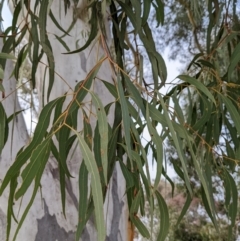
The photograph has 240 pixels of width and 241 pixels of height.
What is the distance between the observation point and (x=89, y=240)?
1367 millimetres

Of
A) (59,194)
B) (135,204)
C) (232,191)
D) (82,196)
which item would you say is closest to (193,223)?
(59,194)

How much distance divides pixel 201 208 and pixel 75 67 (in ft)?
11.0

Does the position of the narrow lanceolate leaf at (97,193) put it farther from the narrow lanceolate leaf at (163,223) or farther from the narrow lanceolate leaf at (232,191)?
the narrow lanceolate leaf at (232,191)

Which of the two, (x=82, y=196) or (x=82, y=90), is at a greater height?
(x=82, y=90)

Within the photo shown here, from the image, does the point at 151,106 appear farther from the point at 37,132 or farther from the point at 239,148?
the point at 239,148

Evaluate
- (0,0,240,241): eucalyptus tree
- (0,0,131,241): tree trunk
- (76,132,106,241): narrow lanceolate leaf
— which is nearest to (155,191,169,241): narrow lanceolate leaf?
(0,0,240,241): eucalyptus tree

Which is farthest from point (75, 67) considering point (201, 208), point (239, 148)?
point (201, 208)

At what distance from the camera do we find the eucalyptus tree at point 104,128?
688 millimetres

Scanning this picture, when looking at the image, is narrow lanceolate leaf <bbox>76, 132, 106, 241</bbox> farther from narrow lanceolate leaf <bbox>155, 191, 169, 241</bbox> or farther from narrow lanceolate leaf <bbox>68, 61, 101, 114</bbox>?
narrow lanceolate leaf <bbox>155, 191, 169, 241</bbox>

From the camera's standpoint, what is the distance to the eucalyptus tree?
69 centimetres

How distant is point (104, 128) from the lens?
64 cm

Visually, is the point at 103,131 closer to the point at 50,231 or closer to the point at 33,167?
the point at 33,167

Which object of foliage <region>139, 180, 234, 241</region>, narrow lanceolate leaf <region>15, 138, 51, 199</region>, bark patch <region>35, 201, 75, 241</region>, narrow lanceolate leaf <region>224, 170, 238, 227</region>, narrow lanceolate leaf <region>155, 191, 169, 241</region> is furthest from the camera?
foliage <region>139, 180, 234, 241</region>

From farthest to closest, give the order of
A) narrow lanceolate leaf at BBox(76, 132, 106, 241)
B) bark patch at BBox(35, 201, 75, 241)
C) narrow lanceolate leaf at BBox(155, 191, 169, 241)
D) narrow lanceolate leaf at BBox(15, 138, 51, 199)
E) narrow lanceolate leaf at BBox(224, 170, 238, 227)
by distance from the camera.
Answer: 1. bark patch at BBox(35, 201, 75, 241)
2. narrow lanceolate leaf at BBox(224, 170, 238, 227)
3. narrow lanceolate leaf at BBox(155, 191, 169, 241)
4. narrow lanceolate leaf at BBox(15, 138, 51, 199)
5. narrow lanceolate leaf at BBox(76, 132, 106, 241)
